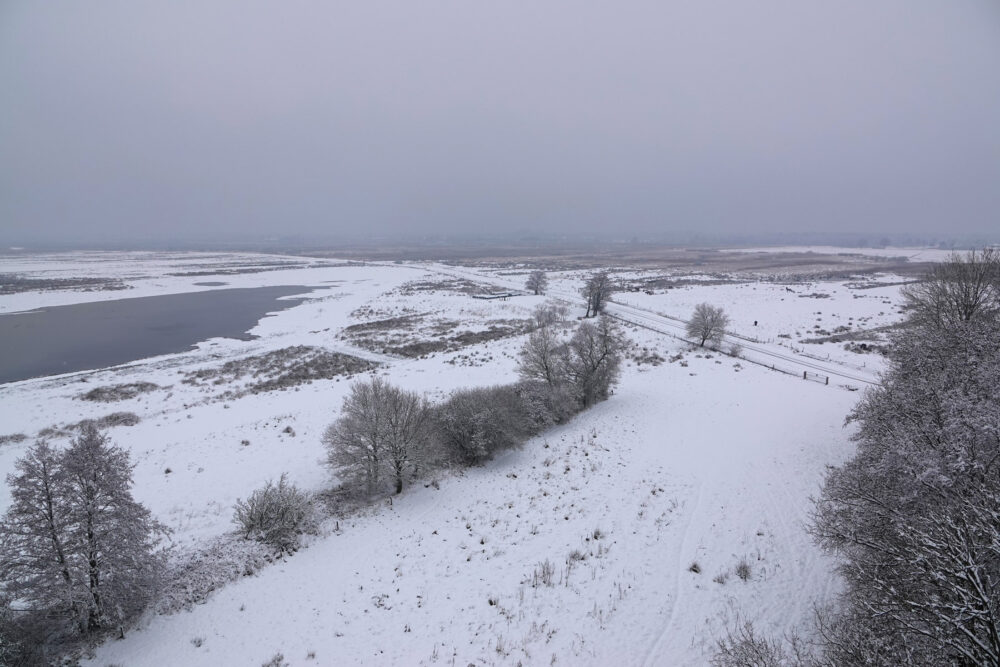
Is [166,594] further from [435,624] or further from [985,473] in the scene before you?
[985,473]

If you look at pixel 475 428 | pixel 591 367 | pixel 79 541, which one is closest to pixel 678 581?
pixel 475 428

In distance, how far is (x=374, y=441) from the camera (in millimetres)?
18547

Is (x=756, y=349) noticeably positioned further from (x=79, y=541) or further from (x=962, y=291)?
(x=79, y=541)

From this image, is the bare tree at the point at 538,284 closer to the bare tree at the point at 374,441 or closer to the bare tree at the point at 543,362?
the bare tree at the point at 543,362

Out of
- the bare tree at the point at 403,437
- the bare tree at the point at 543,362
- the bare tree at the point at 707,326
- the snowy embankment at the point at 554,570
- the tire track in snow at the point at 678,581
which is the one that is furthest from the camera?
the bare tree at the point at 707,326

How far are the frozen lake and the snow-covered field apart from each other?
20.7 feet

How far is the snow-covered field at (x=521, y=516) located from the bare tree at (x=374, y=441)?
4.85 feet

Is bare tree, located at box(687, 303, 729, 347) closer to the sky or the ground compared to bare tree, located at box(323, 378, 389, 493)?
closer to the sky

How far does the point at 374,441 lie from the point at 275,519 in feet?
14.6

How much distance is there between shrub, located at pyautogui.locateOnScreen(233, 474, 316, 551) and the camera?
15.2 metres

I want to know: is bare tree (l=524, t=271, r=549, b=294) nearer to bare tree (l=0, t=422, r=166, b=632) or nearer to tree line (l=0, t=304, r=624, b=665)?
tree line (l=0, t=304, r=624, b=665)

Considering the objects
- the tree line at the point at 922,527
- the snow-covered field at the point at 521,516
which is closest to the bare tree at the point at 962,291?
the snow-covered field at the point at 521,516

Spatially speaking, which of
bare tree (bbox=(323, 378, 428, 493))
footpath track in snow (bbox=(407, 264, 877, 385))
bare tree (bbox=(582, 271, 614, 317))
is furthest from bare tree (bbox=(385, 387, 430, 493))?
bare tree (bbox=(582, 271, 614, 317))

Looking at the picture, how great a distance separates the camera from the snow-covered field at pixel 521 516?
35.1 ft
